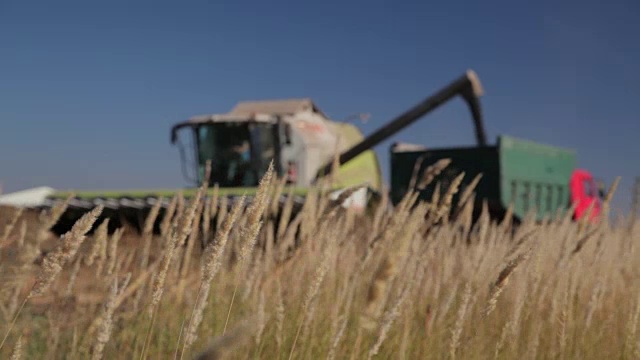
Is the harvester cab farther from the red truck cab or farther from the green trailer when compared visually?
the red truck cab

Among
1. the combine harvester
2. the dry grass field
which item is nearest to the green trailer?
the combine harvester

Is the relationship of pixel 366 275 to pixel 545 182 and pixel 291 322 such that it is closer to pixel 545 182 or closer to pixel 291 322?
pixel 291 322

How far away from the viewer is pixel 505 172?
419 inches

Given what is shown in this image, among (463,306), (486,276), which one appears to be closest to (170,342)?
(486,276)

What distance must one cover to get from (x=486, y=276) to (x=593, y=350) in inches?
20.6

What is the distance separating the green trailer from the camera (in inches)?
420

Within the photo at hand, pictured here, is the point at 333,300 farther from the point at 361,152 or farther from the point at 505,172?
the point at 361,152

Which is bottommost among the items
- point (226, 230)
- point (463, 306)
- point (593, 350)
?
point (593, 350)

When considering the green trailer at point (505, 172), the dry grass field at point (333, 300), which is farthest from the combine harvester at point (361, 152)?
the dry grass field at point (333, 300)

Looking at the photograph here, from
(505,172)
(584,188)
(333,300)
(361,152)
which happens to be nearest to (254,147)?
(361,152)

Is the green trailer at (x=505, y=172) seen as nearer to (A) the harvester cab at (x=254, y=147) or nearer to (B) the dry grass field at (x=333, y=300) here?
(A) the harvester cab at (x=254, y=147)

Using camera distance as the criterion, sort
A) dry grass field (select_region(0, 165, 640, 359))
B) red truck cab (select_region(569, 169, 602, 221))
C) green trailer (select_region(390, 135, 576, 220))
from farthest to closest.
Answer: red truck cab (select_region(569, 169, 602, 221))
green trailer (select_region(390, 135, 576, 220))
dry grass field (select_region(0, 165, 640, 359))

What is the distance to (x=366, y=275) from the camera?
3.35m

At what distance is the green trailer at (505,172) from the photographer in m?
10.7
